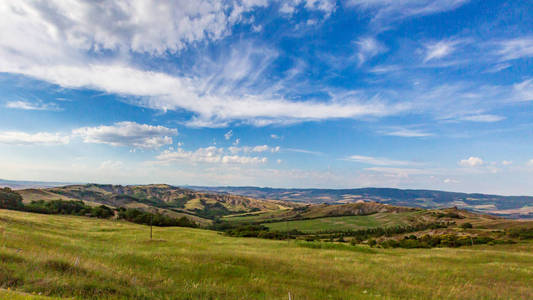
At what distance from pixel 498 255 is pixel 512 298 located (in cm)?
2393

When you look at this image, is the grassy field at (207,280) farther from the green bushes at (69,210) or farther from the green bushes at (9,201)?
the green bushes at (9,201)

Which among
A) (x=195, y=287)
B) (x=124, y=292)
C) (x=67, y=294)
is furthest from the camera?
(x=195, y=287)

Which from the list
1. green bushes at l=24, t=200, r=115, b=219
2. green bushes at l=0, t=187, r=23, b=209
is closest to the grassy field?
green bushes at l=24, t=200, r=115, b=219

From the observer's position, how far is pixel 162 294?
895 cm

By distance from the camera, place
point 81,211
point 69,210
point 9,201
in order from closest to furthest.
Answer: point 9,201, point 81,211, point 69,210

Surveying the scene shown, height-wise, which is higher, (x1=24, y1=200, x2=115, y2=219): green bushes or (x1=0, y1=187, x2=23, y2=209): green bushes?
(x1=0, y1=187, x2=23, y2=209): green bushes

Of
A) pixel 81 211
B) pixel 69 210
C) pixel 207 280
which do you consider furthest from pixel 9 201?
pixel 207 280

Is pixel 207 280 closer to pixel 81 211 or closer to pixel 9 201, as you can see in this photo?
pixel 81 211

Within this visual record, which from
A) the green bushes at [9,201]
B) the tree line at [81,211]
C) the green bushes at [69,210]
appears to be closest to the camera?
the green bushes at [9,201]

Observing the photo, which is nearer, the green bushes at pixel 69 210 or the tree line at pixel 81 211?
the green bushes at pixel 69 210

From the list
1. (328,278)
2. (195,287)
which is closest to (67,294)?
(195,287)

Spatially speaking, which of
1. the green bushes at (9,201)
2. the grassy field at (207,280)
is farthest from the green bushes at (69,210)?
the grassy field at (207,280)

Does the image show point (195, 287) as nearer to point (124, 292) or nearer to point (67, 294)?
point (124, 292)

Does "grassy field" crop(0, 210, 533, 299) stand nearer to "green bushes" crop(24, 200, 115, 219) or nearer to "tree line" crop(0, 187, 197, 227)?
"tree line" crop(0, 187, 197, 227)
